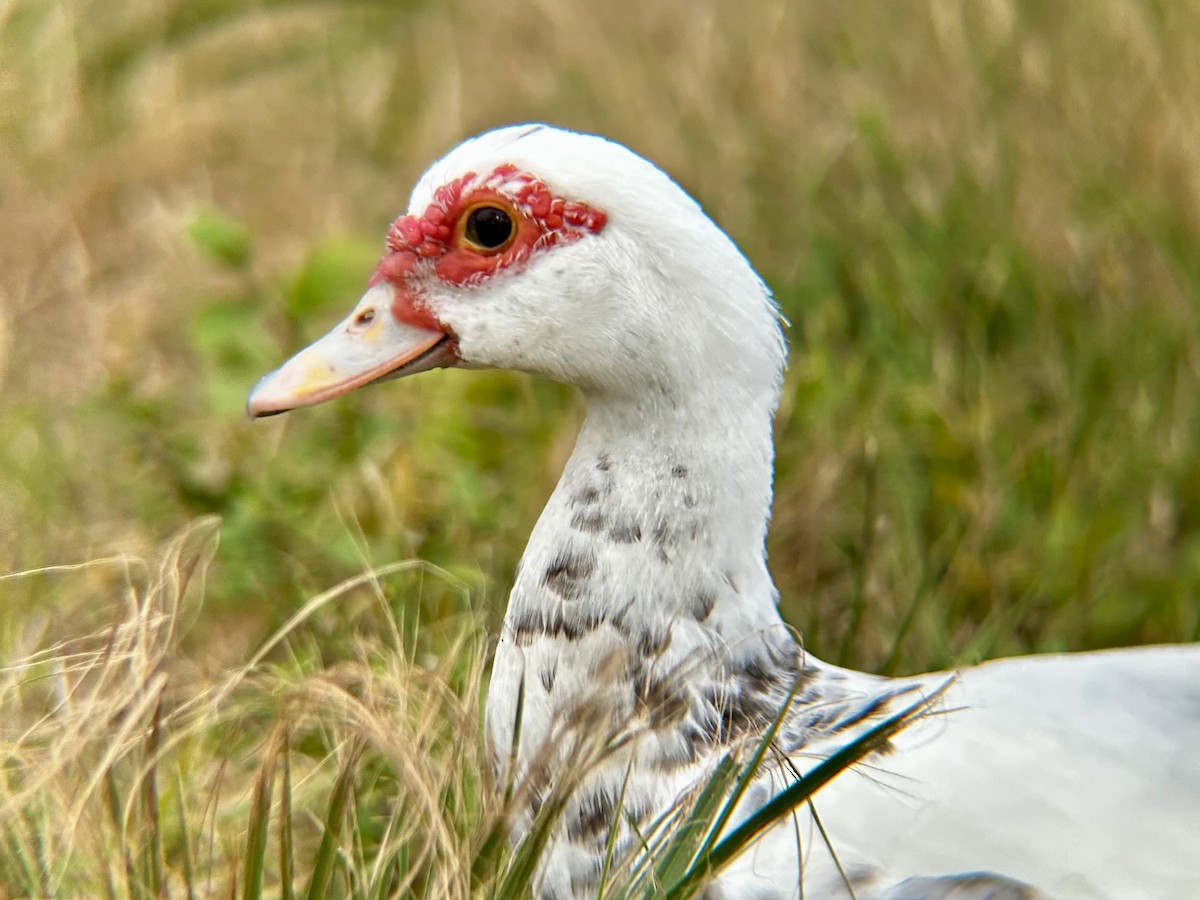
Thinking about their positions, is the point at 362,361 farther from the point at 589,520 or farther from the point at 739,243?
the point at 739,243

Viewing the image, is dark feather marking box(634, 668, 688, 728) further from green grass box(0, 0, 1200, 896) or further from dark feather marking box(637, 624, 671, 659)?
green grass box(0, 0, 1200, 896)

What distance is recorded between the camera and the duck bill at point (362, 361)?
178 centimetres

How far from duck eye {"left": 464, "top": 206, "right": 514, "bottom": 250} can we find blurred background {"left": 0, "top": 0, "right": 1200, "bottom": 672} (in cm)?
46

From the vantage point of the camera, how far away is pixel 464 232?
5.67ft

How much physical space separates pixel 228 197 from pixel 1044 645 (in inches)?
99.9

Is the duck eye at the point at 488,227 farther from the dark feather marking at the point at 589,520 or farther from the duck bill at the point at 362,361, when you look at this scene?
the dark feather marking at the point at 589,520

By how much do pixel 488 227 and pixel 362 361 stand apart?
22 cm

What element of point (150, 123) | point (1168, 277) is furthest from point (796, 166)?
point (150, 123)

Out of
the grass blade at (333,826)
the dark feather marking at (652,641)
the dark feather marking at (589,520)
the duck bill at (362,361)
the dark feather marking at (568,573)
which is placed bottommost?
the grass blade at (333,826)

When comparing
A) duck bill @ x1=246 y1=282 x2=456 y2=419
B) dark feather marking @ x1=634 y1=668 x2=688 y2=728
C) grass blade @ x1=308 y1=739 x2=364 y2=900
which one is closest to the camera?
grass blade @ x1=308 y1=739 x2=364 y2=900

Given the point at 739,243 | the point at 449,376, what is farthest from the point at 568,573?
the point at 739,243

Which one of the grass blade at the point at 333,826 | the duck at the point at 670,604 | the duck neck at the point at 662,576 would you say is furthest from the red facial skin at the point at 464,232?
the grass blade at the point at 333,826

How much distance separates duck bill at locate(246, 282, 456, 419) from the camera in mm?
1776

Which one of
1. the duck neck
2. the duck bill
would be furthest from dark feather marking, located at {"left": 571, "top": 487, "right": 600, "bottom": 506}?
the duck bill
